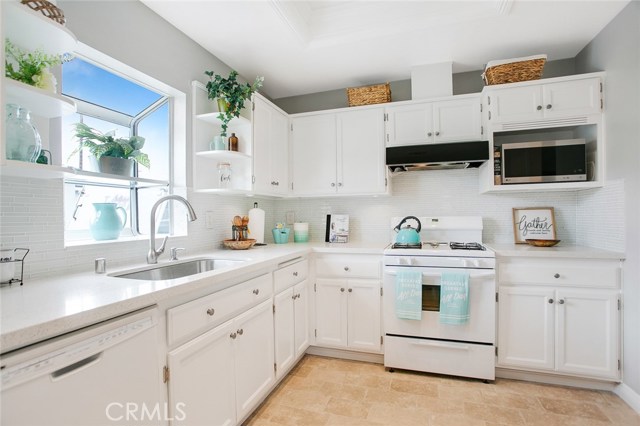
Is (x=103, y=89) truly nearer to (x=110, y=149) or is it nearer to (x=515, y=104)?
(x=110, y=149)

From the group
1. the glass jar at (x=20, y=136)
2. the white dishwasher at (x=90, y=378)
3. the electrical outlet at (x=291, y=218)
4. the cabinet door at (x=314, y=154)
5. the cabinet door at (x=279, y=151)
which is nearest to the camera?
the white dishwasher at (x=90, y=378)

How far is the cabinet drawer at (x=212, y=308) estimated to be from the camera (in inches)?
50.5

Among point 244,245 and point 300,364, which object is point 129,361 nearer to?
point 244,245

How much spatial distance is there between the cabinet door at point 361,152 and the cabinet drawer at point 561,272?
1.22 meters

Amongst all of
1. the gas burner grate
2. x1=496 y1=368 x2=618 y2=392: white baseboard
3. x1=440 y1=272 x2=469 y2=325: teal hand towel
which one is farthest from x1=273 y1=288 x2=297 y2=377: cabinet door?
x1=496 y1=368 x2=618 y2=392: white baseboard

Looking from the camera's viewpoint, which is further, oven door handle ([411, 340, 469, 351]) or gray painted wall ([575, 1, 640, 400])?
oven door handle ([411, 340, 469, 351])

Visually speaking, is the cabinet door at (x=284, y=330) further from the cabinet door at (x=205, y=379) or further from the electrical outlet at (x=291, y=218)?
the electrical outlet at (x=291, y=218)

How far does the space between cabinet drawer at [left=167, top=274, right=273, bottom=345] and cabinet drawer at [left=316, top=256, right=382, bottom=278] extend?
2.61ft

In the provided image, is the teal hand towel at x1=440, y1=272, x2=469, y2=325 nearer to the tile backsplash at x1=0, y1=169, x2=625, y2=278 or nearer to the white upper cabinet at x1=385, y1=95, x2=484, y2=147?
the tile backsplash at x1=0, y1=169, x2=625, y2=278

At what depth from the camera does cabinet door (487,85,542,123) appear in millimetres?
2400

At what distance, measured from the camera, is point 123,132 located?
2035 mm

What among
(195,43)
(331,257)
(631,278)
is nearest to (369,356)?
(331,257)

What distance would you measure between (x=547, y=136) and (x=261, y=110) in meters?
2.55

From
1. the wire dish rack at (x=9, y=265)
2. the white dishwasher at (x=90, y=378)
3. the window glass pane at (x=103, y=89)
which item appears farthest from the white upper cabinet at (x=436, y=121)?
the wire dish rack at (x=9, y=265)
